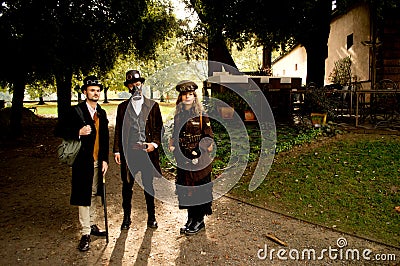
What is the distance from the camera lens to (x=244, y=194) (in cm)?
720

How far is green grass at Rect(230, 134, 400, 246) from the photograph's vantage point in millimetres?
5836

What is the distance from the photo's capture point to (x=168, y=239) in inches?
206

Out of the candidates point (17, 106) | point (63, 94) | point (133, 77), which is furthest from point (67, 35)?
point (133, 77)

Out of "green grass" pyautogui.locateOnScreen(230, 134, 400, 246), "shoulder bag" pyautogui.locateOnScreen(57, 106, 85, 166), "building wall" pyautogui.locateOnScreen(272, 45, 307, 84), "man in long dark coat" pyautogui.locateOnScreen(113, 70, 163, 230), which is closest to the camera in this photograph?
"shoulder bag" pyautogui.locateOnScreen(57, 106, 85, 166)

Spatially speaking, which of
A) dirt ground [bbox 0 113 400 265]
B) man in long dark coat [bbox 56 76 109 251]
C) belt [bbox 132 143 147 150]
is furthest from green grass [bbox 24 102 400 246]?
man in long dark coat [bbox 56 76 109 251]

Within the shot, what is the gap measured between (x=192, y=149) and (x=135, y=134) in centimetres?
83

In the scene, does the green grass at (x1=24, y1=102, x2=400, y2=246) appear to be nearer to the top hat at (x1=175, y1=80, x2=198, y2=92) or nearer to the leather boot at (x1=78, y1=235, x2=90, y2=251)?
the top hat at (x1=175, y1=80, x2=198, y2=92)

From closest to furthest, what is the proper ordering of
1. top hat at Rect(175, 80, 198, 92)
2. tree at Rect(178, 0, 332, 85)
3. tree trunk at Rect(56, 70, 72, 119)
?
top hat at Rect(175, 80, 198, 92), tree at Rect(178, 0, 332, 85), tree trunk at Rect(56, 70, 72, 119)

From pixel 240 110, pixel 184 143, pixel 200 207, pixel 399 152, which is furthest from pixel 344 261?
pixel 240 110

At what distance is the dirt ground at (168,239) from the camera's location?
4.64 metres

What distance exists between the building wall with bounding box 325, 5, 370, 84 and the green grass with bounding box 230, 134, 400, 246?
8.01 metres

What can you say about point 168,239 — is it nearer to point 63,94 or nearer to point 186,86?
point 186,86

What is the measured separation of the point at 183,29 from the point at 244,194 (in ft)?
55.2

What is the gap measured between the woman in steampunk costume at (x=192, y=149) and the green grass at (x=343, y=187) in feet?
5.60
